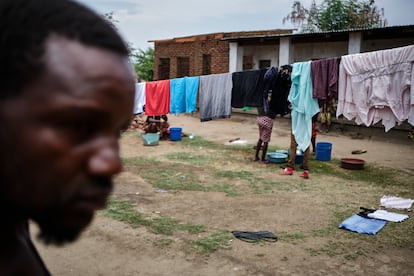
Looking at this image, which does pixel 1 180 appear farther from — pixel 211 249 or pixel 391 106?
pixel 391 106

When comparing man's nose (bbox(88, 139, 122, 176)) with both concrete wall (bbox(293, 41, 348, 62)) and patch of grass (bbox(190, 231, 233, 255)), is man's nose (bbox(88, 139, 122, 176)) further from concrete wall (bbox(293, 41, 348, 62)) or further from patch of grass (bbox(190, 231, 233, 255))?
concrete wall (bbox(293, 41, 348, 62))

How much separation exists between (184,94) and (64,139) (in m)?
8.28

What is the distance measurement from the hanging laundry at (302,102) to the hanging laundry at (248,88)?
24.4 inches

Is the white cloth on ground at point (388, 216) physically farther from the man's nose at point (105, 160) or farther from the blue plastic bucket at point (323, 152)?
the man's nose at point (105, 160)

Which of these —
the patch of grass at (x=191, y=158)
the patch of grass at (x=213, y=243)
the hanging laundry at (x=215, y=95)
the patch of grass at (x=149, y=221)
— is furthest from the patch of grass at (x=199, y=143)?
the patch of grass at (x=213, y=243)

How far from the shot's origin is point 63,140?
1.55 feet

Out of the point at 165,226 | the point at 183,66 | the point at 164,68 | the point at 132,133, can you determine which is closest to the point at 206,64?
the point at 183,66

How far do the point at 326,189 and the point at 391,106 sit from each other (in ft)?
5.95

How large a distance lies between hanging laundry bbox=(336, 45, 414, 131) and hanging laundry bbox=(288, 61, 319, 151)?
2.19 ft

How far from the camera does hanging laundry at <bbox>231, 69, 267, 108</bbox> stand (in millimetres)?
7731

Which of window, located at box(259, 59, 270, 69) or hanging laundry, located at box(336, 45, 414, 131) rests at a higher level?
window, located at box(259, 59, 270, 69)

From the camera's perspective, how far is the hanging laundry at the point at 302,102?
23.1ft

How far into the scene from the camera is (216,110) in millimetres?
8336

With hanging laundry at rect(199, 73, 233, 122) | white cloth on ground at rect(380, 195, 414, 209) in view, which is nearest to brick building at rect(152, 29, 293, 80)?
hanging laundry at rect(199, 73, 233, 122)
